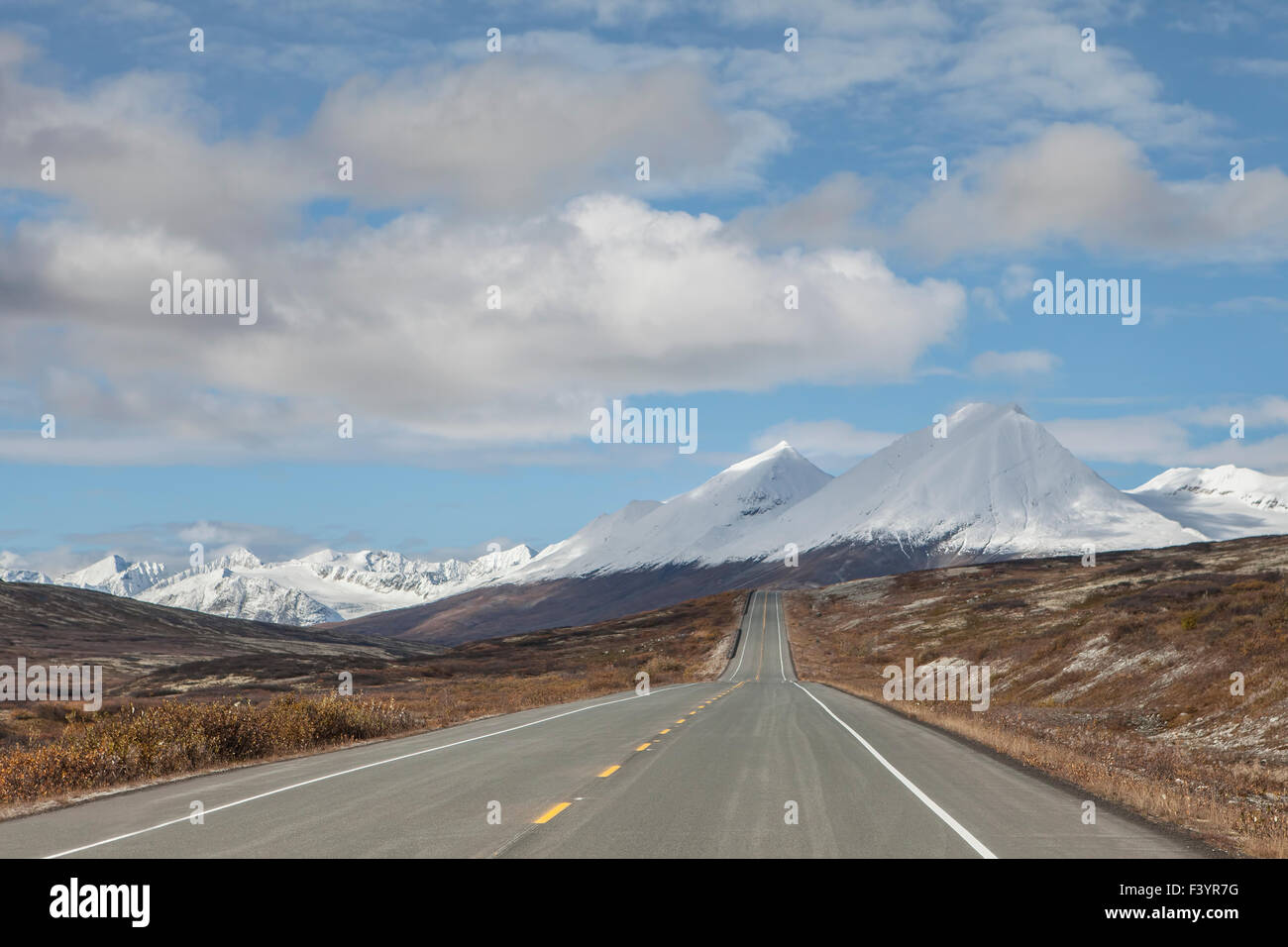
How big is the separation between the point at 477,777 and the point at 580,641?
10818cm

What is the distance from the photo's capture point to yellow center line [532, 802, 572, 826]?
1120 centimetres

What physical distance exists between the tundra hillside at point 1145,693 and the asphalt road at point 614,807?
1.12 m

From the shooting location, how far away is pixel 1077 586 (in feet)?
324

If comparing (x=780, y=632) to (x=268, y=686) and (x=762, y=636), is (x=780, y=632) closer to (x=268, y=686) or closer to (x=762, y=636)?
(x=762, y=636)

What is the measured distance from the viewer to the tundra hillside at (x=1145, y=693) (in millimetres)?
15125

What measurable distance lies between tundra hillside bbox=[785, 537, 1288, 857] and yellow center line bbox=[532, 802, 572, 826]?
22.5 feet

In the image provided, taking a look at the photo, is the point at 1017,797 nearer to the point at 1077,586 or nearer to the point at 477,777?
the point at 477,777

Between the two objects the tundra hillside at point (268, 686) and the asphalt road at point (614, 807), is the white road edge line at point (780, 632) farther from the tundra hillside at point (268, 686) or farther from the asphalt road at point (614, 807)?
the asphalt road at point (614, 807)

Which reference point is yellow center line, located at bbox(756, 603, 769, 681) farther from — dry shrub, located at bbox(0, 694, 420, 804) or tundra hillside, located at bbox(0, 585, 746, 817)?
dry shrub, located at bbox(0, 694, 420, 804)

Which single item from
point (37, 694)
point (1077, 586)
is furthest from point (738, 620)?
A: point (37, 694)

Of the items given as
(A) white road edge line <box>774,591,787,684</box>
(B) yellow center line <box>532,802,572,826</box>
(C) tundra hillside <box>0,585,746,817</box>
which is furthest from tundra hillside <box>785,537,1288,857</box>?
(C) tundra hillside <box>0,585,746,817</box>

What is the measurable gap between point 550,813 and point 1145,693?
28830mm

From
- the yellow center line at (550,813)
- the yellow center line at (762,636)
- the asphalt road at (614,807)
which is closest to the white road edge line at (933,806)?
the asphalt road at (614,807)

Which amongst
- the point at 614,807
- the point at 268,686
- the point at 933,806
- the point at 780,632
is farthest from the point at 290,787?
the point at 780,632
